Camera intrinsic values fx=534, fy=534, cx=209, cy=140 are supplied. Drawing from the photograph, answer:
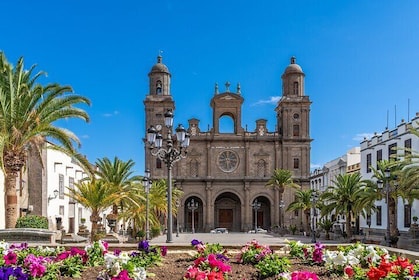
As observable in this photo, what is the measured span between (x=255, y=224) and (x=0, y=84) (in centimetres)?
5268

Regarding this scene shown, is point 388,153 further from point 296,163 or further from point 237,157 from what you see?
point 237,157

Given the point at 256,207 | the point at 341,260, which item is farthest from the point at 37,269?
the point at 256,207

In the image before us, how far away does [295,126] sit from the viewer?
2830 inches

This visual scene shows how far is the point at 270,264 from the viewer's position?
9.62m

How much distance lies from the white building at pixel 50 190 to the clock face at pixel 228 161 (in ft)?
75.0

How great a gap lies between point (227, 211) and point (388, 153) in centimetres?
3391

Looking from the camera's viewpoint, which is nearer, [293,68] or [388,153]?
[388,153]

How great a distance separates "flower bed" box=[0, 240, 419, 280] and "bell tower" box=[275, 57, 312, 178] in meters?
59.3

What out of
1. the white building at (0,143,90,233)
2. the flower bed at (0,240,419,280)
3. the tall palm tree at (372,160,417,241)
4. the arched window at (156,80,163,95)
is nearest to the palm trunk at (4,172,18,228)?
the white building at (0,143,90,233)

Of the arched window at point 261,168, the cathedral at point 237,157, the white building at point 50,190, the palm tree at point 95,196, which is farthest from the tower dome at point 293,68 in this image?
the palm tree at point 95,196

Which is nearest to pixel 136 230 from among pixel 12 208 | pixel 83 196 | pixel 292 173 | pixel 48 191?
pixel 48 191

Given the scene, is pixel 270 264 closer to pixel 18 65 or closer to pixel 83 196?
pixel 18 65

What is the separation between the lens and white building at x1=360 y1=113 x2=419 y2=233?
38987 mm

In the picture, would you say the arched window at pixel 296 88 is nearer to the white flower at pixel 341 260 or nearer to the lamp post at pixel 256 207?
the lamp post at pixel 256 207
